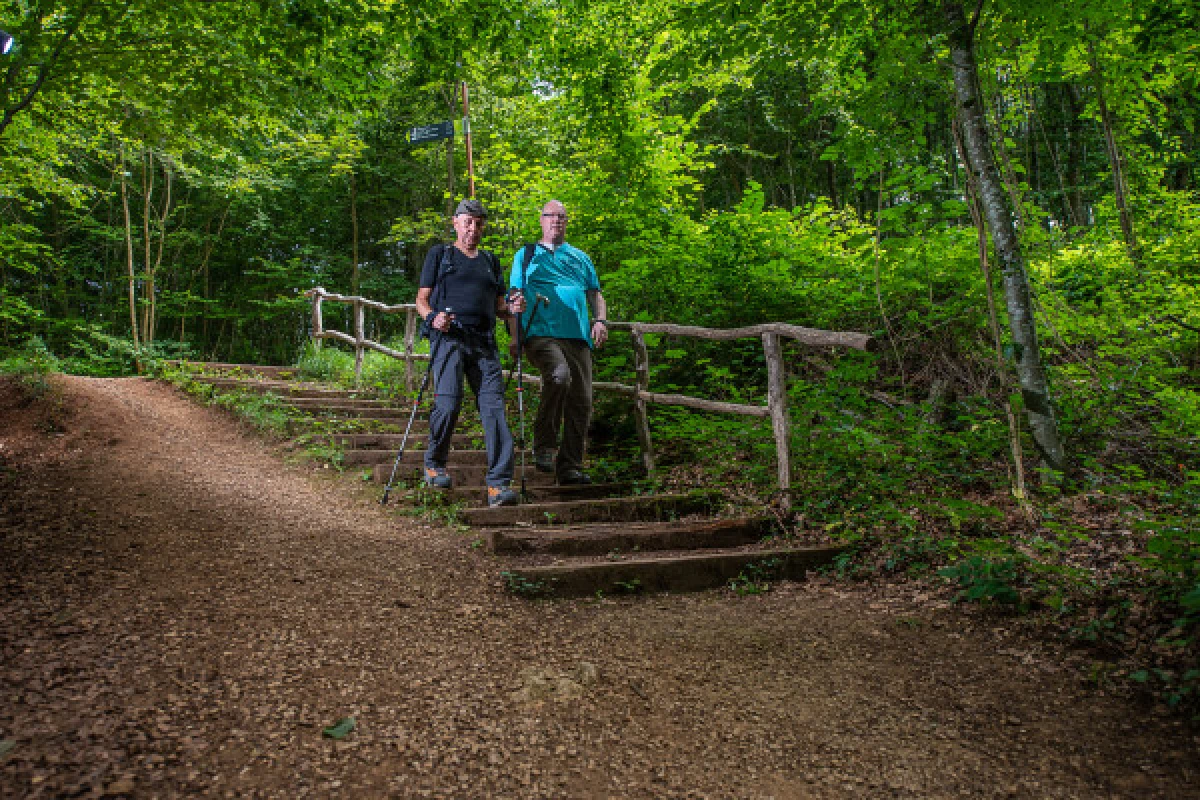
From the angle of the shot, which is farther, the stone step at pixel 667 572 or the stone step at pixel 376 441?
the stone step at pixel 376 441

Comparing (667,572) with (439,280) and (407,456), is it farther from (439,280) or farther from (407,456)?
(407,456)

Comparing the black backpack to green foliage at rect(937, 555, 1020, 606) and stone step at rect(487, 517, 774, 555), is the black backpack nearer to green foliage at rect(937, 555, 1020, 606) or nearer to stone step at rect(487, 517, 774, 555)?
stone step at rect(487, 517, 774, 555)

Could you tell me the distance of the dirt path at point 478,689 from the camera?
5.86ft

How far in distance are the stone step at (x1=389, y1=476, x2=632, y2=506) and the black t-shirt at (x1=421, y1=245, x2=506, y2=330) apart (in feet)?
4.19

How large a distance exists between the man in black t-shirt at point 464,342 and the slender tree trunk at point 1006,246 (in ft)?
10.6

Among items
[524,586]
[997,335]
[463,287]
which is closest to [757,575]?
[524,586]

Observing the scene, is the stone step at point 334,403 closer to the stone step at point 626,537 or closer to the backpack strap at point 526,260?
the backpack strap at point 526,260

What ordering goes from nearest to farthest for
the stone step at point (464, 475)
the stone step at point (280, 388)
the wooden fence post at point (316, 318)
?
1. the stone step at point (464, 475)
2. the stone step at point (280, 388)
3. the wooden fence post at point (316, 318)

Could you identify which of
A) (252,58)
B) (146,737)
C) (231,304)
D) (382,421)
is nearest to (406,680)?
(146,737)

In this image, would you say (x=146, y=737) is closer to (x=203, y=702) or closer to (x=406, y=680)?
(x=203, y=702)

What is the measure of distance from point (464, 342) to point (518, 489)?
120cm

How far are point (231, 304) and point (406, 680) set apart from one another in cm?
1854

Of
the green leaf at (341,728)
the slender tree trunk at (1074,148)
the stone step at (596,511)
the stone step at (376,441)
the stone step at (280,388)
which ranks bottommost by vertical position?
the green leaf at (341,728)

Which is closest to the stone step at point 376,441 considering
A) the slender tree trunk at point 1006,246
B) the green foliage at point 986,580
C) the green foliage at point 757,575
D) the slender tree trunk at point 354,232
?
the green foliage at point 757,575
